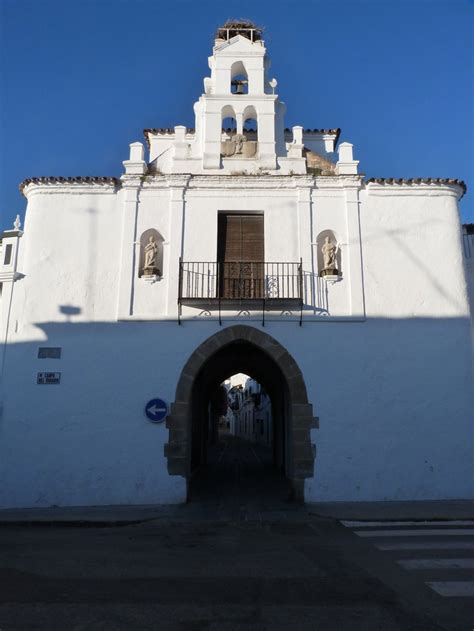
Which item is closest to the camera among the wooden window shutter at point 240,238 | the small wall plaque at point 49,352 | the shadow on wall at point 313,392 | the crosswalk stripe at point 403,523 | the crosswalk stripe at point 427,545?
the crosswalk stripe at point 427,545

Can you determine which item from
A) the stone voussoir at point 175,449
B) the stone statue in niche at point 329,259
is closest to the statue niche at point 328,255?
the stone statue in niche at point 329,259

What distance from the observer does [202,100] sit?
11.4m

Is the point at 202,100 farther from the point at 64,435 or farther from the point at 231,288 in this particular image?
the point at 64,435

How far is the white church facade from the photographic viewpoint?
30.3 feet

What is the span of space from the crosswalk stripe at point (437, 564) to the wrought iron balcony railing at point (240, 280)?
17.5 feet

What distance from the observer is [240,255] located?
10383mm

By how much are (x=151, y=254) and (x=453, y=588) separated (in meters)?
7.58

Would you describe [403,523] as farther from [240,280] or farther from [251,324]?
[240,280]

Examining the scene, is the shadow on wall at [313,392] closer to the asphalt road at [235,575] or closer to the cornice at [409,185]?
the asphalt road at [235,575]

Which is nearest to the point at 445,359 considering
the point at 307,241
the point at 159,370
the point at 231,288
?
the point at 307,241

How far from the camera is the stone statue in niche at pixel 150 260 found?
9.94 m

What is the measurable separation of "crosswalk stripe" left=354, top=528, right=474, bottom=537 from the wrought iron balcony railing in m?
4.43

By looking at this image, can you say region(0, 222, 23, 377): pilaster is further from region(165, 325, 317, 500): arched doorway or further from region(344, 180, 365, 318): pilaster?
region(344, 180, 365, 318): pilaster

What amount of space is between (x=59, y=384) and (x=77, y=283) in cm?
203
